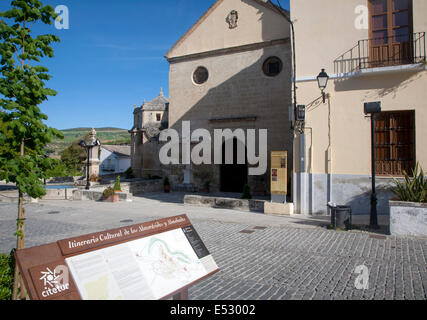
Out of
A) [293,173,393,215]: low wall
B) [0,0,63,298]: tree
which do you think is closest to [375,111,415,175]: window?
[293,173,393,215]: low wall

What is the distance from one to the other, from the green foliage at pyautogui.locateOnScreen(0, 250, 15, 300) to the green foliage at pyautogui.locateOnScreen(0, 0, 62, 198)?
39.4 inches

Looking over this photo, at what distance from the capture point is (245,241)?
735cm

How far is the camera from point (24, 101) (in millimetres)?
3266

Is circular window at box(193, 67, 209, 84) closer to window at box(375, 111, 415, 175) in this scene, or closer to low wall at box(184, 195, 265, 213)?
low wall at box(184, 195, 265, 213)

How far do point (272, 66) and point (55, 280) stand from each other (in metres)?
17.1

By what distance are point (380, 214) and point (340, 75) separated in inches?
196

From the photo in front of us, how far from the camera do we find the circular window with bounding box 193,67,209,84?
19.5 metres

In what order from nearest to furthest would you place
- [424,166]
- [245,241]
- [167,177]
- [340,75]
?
[245,241], [424,166], [340,75], [167,177]

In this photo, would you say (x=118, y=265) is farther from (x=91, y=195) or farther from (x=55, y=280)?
(x=91, y=195)

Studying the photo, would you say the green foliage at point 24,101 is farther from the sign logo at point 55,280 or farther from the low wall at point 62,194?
the low wall at point 62,194

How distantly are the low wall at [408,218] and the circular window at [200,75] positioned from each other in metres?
14.4

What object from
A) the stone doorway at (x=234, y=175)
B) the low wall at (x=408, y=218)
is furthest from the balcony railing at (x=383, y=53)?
the stone doorway at (x=234, y=175)
